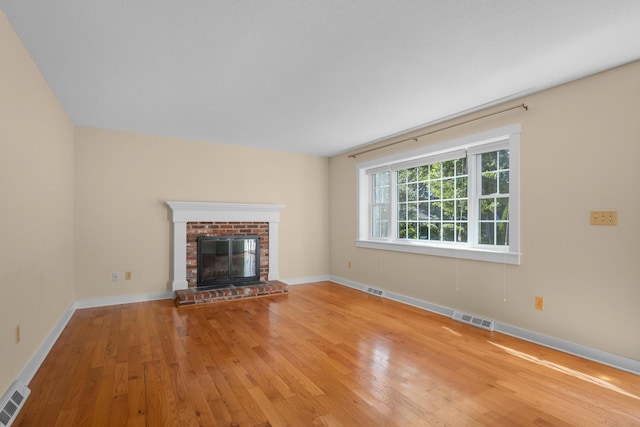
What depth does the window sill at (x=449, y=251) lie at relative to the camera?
331cm

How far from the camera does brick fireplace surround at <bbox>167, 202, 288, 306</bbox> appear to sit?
4.67 meters

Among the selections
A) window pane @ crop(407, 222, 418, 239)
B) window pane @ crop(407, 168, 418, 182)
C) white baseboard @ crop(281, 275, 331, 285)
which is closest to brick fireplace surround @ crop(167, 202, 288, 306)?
white baseboard @ crop(281, 275, 331, 285)

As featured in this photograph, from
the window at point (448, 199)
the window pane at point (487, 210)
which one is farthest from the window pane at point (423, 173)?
the window pane at point (487, 210)

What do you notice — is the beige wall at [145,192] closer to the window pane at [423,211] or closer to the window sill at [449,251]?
the window sill at [449,251]

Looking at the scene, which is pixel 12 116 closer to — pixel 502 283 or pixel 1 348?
pixel 1 348

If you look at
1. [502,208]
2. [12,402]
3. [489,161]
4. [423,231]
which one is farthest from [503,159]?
[12,402]

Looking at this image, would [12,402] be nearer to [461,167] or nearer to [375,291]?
[375,291]

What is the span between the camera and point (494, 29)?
206 cm

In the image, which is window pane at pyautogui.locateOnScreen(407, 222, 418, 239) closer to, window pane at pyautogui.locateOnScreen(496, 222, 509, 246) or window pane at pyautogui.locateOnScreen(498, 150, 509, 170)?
window pane at pyautogui.locateOnScreen(496, 222, 509, 246)

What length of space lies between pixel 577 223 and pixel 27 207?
4.34m

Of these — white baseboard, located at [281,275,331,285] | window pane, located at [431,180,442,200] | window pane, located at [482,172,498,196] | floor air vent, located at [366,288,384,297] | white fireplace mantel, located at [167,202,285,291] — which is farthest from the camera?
white baseboard, located at [281,275,331,285]

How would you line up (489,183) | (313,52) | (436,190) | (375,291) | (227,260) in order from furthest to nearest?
(227,260), (375,291), (436,190), (489,183), (313,52)

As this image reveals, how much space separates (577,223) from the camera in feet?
9.28

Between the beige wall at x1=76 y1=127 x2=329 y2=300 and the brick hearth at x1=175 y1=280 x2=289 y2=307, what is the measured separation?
52cm
